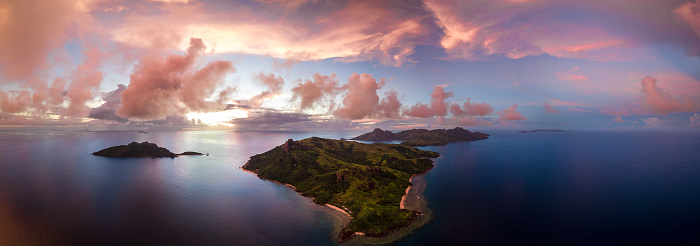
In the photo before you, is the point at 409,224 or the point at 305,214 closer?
the point at 409,224

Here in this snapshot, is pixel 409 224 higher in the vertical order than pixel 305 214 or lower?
higher

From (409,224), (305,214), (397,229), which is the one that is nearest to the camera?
(397,229)

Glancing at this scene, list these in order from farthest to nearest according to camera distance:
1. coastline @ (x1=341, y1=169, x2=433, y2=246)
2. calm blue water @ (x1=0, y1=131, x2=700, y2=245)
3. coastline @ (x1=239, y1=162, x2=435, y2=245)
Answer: calm blue water @ (x1=0, y1=131, x2=700, y2=245) → coastline @ (x1=239, y1=162, x2=435, y2=245) → coastline @ (x1=341, y1=169, x2=433, y2=246)

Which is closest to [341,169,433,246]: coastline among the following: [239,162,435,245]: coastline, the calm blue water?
[239,162,435,245]: coastline

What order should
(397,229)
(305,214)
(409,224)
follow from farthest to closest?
(305,214) → (409,224) → (397,229)

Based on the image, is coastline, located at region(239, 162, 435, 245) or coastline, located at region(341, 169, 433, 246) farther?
coastline, located at region(239, 162, 435, 245)

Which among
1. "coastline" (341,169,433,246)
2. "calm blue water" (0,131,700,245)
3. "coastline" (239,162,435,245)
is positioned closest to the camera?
"coastline" (341,169,433,246)

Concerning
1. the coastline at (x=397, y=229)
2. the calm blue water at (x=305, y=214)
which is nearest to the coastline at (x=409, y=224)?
the coastline at (x=397, y=229)

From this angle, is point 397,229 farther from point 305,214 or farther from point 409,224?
point 305,214

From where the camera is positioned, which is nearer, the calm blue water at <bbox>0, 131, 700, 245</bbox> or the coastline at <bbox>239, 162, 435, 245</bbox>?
the coastline at <bbox>239, 162, 435, 245</bbox>

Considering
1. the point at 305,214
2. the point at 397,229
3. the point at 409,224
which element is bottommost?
the point at 305,214

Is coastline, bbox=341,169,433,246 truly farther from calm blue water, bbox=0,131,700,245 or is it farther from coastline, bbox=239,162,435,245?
calm blue water, bbox=0,131,700,245

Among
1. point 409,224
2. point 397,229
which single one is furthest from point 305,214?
point 409,224

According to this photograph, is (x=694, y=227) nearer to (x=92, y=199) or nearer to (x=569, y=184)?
(x=569, y=184)
